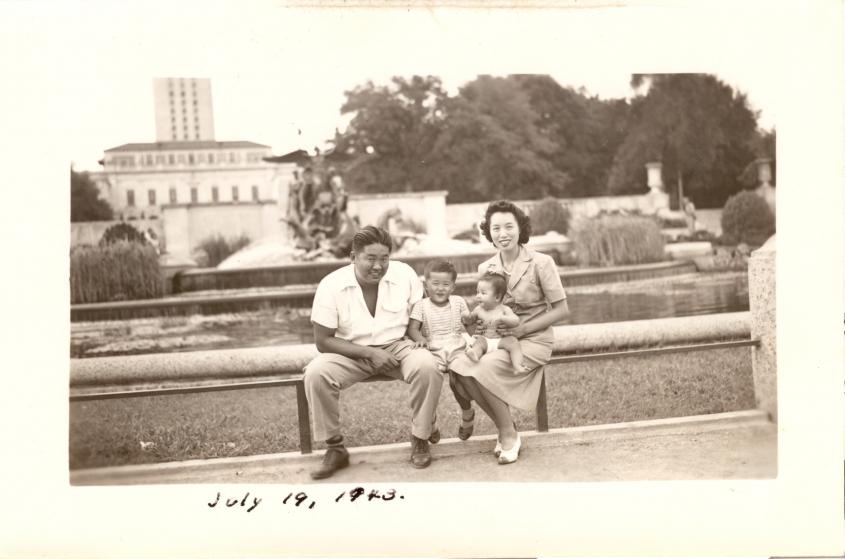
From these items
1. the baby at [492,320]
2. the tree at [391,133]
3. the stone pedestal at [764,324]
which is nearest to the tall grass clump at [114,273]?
the tree at [391,133]

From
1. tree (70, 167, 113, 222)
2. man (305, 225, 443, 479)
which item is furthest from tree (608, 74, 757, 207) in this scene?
tree (70, 167, 113, 222)

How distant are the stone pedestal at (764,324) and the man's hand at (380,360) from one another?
6.63ft

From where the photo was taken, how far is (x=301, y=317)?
6.51m

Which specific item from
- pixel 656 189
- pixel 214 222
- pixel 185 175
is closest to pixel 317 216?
pixel 214 222

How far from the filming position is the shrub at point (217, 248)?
6.93 m

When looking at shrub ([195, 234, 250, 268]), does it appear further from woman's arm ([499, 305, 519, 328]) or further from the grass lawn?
woman's arm ([499, 305, 519, 328])

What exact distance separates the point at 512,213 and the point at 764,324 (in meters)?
1.55

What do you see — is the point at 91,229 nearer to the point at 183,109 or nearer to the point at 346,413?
the point at 183,109

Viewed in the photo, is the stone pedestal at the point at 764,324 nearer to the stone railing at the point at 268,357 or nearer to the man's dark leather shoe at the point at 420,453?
the stone railing at the point at 268,357

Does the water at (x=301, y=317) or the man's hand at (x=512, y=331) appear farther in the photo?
the water at (x=301, y=317)

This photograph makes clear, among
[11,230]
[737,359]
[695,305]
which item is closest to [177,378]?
[11,230]

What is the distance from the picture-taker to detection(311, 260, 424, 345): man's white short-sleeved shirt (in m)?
3.38

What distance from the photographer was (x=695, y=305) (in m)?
5.18

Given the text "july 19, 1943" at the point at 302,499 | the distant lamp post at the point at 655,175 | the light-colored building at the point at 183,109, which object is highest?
the light-colored building at the point at 183,109
